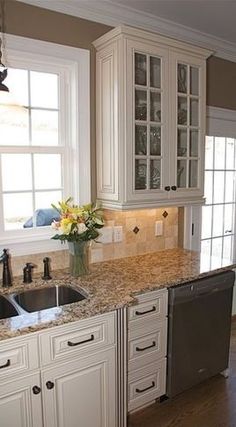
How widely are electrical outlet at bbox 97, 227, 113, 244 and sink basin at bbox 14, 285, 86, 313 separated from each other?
533mm

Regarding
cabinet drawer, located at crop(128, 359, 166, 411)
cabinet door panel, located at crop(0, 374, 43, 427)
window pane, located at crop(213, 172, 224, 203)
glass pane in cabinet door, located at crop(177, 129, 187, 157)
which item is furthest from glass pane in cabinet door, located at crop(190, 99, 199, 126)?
cabinet door panel, located at crop(0, 374, 43, 427)

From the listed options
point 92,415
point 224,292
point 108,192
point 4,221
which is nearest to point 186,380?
point 224,292

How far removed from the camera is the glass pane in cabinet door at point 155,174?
2.36m

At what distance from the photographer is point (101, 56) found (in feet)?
7.59

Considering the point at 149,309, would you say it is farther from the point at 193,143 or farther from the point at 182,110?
the point at 182,110

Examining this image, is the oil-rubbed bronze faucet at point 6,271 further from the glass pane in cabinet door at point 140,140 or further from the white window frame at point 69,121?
the glass pane in cabinet door at point 140,140

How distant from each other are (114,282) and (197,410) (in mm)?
1057

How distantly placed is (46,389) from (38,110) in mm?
1683

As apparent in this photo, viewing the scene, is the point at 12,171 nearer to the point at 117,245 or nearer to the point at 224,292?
the point at 117,245

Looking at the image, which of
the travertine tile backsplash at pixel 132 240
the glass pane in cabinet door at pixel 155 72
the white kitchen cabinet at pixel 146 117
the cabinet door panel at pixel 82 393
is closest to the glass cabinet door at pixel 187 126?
the white kitchen cabinet at pixel 146 117

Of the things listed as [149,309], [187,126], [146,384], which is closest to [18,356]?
[149,309]

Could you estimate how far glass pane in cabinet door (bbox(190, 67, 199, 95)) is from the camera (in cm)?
250

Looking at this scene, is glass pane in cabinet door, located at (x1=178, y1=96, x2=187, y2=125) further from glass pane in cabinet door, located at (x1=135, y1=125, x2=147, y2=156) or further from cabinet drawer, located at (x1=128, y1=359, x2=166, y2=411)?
cabinet drawer, located at (x1=128, y1=359, x2=166, y2=411)

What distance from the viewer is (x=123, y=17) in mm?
2414
